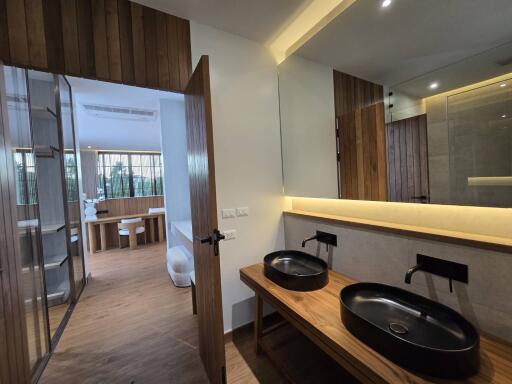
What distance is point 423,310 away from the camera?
1.08m

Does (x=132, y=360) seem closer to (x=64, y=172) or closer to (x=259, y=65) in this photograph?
(x=64, y=172)

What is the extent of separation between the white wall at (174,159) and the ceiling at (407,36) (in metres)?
2.60

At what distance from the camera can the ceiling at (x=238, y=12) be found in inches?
64.2

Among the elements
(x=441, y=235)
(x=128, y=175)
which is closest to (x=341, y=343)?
(x=441, y=235)

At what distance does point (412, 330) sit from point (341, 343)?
1.10ft

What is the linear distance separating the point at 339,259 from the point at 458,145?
1013mm

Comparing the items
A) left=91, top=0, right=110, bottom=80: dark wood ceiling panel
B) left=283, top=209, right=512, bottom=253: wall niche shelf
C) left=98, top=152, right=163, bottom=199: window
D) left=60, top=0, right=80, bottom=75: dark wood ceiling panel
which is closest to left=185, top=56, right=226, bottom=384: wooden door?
left=91, top=0, right=110, bottom=80: dark wood ceiling panel

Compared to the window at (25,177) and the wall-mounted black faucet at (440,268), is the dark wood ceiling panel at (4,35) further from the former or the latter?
the wall-mounted black faucet at (440,268)

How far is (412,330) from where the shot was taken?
100cm

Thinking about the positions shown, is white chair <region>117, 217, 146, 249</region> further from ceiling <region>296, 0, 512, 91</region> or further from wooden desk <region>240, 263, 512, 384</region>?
ceiling <region>296, 0, 512, 91</region>

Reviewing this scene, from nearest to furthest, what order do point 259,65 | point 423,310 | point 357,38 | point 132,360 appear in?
point 423,310 → point 357,38 → point 132,360 → point 259,65

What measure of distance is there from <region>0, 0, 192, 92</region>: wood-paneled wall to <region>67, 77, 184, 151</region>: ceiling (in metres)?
1.72

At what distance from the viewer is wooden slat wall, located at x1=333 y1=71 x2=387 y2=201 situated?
5.13ft

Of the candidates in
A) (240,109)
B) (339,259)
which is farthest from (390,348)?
(240,109)
